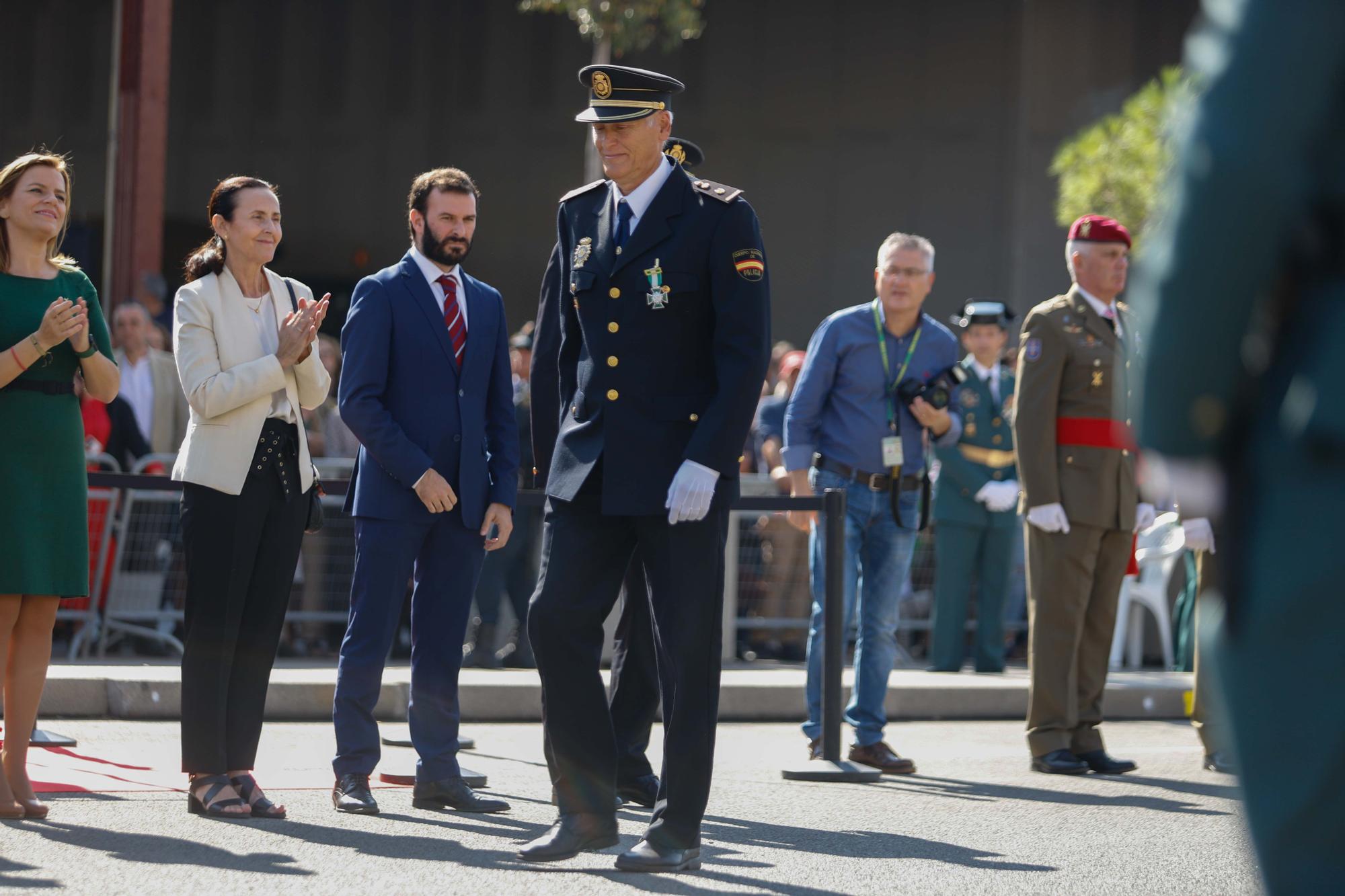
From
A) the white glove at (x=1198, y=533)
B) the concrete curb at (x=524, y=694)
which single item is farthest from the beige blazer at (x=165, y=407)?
the white glove at (x=1198, y=533)

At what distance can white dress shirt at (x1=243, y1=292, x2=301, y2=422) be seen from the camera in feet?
20.2

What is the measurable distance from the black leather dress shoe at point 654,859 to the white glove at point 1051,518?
3.06 m

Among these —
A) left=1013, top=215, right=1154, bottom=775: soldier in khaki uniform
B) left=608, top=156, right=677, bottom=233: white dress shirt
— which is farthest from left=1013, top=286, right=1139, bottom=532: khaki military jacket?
left=608, top=156, right=677, bottom=233: white dress shirt

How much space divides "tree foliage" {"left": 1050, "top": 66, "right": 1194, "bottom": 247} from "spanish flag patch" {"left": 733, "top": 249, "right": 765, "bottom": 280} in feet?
46.0

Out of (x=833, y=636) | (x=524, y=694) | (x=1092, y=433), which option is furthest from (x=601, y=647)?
(x=524, y=694)

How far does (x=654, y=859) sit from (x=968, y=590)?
701cm

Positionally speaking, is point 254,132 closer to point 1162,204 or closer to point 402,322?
point 402,322

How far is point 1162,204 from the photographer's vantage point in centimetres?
208

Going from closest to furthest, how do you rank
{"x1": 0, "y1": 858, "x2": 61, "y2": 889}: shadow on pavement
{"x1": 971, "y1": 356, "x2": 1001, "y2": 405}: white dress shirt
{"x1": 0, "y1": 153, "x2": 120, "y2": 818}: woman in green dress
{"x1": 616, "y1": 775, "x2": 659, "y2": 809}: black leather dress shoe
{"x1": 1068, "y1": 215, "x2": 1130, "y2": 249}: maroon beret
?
{"x1": 0, "y1": 858, "x2": 61, "y2": 889}: shadow on pavement, {"x1": 0, "y1": 153, "x2": 120, "y2": 818}: woman in green dress, {"x1": 616, "y1": 775, "x2": 659, "y2": 809}: black leather dress shoe, {"x1": 1068, "y1": 215, "x2": 1130, "y2": 249}: maroon beret, {"x1": 971, "y1": 356, "x2": 1001, "y2": 405}: white dress shirt

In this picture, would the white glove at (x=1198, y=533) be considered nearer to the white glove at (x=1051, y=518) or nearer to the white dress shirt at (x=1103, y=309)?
the white glove at (x=1051, y=518)

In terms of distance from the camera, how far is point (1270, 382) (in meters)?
2.04

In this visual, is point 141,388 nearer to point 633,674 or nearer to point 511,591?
point 511,591

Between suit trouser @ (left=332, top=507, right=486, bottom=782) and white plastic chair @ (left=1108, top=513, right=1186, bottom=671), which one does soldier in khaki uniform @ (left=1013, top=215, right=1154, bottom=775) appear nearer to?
suit trouser @ (left=332, top=507, right=486, bottom=782)

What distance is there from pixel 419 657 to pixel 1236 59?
4.74 meters
